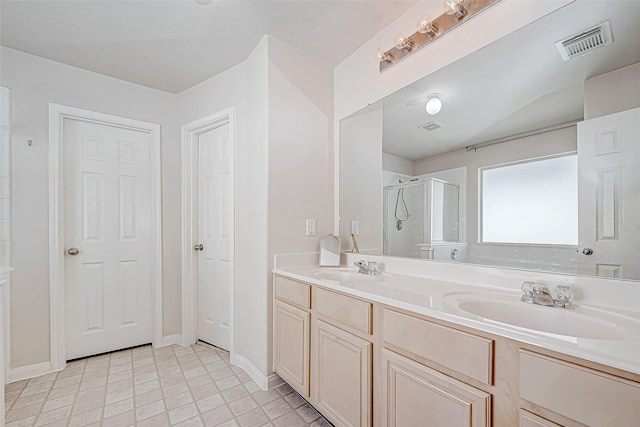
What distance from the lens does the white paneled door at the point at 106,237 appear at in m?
2.36

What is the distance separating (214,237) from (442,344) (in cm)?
221

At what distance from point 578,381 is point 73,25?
2998mm

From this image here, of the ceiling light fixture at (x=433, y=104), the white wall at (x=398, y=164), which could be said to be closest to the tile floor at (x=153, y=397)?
the white wall at (x=398, y=164)

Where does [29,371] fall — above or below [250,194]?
below

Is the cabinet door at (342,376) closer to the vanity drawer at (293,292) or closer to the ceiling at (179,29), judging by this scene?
the vanity drawer at (293,292)

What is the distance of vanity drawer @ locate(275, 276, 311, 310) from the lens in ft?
5.43

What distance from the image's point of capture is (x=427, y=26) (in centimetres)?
158

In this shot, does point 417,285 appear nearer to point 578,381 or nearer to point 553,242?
point 553,242

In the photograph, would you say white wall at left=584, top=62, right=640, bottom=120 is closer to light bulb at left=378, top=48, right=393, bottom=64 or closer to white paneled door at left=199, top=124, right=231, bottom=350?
light bulb at left=378, top=48, right=393, bottom=64

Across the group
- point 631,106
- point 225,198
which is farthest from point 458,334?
point 225,198

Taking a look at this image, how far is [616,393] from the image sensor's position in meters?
0.63

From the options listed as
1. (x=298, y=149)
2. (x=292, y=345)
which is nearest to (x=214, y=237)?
(x=298, y=149)

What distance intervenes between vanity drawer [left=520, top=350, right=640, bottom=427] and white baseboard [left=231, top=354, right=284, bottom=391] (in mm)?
1593

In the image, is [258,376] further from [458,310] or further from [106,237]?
[106,237]
